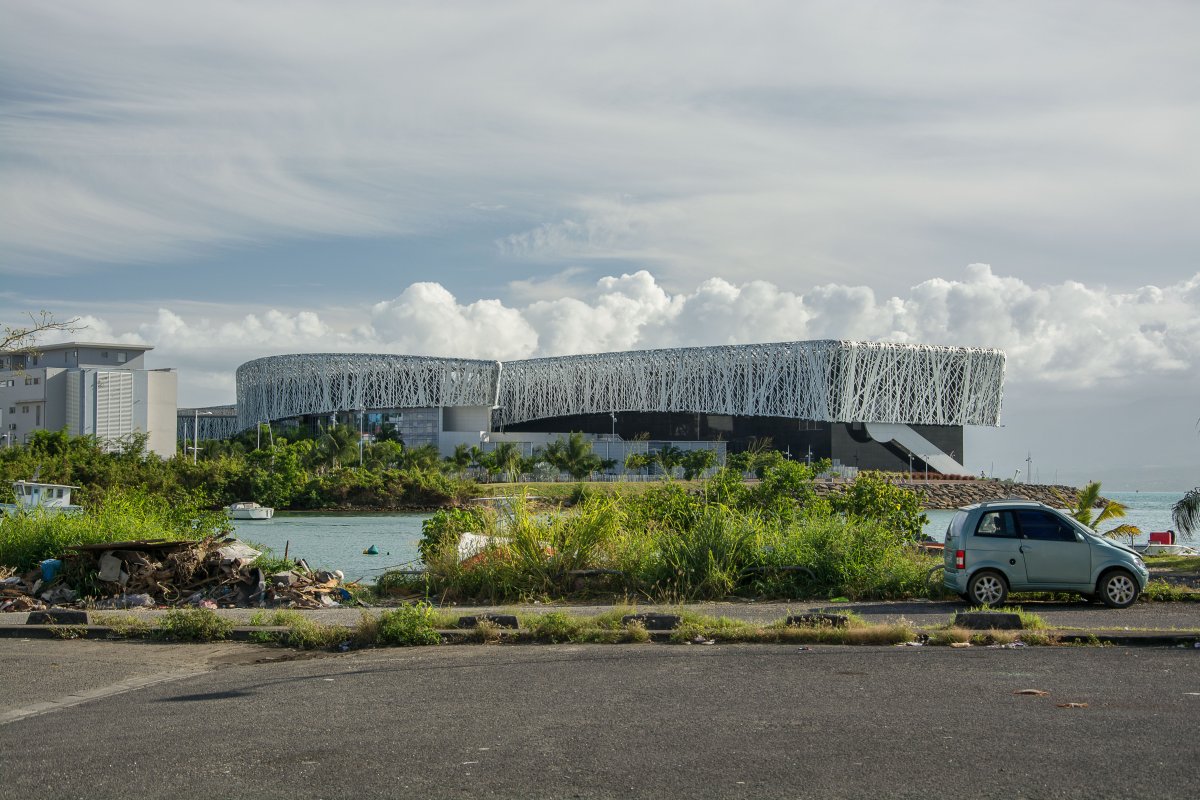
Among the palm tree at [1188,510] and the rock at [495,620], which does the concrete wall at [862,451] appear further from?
the rock at [495,620]

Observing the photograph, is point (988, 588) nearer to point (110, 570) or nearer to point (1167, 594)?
point (1167, 594)

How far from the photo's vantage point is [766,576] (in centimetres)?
1653

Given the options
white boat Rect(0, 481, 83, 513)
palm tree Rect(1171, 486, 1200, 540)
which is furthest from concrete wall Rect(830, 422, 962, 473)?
palm tree Rect(1171, 486, 1200, 540)

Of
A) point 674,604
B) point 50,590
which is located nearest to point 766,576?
point 674,604

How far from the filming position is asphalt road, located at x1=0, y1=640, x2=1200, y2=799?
20.6 feet

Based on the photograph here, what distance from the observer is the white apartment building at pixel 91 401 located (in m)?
88.0

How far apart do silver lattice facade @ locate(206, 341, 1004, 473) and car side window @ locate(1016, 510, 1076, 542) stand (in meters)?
86.6

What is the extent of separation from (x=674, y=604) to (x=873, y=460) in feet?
304

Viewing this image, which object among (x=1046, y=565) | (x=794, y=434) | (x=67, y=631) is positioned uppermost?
(x=794, y=434)

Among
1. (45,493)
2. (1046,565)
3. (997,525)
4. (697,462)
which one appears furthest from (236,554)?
(697,462)

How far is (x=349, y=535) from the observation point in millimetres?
57938

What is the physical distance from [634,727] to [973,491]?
96.2 m

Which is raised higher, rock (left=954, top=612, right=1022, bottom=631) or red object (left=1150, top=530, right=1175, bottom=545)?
rock (left=954, top=612, right=1022, bottom=631)

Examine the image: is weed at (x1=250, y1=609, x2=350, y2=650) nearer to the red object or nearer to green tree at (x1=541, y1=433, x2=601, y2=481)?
the red object
